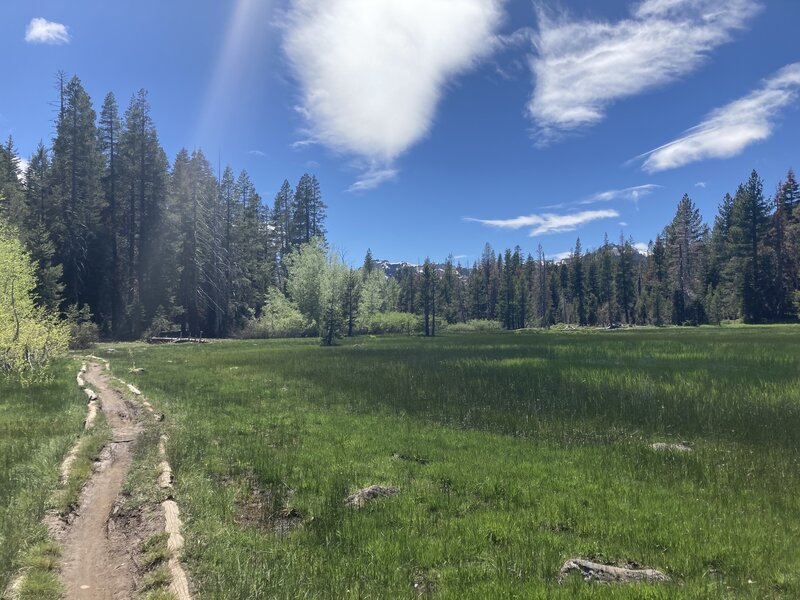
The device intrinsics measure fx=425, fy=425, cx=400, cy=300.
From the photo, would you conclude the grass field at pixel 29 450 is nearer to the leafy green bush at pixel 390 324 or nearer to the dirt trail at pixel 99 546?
the dirt trail at pixel 99 546

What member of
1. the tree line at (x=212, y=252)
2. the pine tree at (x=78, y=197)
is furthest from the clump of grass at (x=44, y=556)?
the pine tree at (x=78, y=197)

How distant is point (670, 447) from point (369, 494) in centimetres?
953

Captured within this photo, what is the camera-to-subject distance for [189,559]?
6812mm

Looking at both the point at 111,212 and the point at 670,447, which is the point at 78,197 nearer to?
the point at 111,212

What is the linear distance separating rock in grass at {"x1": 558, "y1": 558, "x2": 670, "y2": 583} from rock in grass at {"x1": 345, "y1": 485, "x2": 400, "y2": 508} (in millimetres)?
4532

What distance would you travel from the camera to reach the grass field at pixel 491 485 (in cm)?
→ 686

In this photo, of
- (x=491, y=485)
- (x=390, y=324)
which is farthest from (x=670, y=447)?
(x=390, y=324)

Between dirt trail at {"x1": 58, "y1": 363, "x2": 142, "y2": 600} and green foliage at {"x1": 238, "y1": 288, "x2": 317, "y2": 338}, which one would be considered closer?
dirt trail at {"x1": 58, "y1": 363, "x2": 142, "y2": 600}

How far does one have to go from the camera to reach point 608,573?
6.64 m

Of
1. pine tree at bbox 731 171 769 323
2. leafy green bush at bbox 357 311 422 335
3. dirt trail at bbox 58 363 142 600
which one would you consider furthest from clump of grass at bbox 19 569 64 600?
pine tree at bbox 731 171 769 323

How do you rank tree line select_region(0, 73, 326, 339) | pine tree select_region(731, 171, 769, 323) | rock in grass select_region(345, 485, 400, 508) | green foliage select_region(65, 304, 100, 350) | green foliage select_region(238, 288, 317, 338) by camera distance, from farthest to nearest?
1. pine tree select_region(731, 171, 769, 323)
2. green foliage select_region(238, 288, 317, 338)
3. tree line select_region(0, 73, 326, 339)
4. green foliage select_region(65, 304, 100, 350)
5. rock in grass select_region(345, 485, 400, 508)

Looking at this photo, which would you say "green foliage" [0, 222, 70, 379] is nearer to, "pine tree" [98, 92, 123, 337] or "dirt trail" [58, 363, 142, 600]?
"dirt trail" [58, 363, 142, 600]

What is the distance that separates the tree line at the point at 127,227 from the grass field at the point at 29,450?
37863 millimetres

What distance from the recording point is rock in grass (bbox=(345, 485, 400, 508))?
999 centimetres
